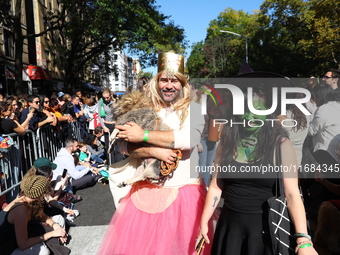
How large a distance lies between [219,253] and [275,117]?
98 cm

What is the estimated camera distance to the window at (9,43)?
20141 millimetres

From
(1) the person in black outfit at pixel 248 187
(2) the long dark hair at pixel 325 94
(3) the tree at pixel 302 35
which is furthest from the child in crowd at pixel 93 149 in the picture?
(3) the tree at pixel 302 35

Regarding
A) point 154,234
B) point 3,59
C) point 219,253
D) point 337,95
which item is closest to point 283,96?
point 219,253

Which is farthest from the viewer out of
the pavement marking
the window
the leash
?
the window

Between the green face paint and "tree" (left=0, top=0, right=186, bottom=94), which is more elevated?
"tree" (left=0, top=0, right=186, bottom=94)

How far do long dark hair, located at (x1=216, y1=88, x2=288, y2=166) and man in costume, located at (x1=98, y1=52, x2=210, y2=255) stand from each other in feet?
0.63

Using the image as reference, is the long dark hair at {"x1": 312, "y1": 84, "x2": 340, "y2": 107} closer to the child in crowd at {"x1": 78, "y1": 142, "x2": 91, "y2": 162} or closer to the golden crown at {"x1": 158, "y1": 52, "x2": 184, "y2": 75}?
the golden crown at {"x1": 158, "y1": 52, "x2": 184, "y2": 75}

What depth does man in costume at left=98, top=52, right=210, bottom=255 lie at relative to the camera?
214cm

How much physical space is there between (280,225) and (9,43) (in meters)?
22.7

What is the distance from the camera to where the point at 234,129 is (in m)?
2.09

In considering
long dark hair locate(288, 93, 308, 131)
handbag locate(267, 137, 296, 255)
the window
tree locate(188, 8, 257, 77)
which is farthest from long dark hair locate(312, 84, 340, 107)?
tree locate(188, 8, 257, 77)

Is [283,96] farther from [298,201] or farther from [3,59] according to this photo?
[3,59]

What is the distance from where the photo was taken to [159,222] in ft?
7.36

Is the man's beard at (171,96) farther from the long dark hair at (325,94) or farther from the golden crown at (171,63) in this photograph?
the long dark hair at (325,94)
